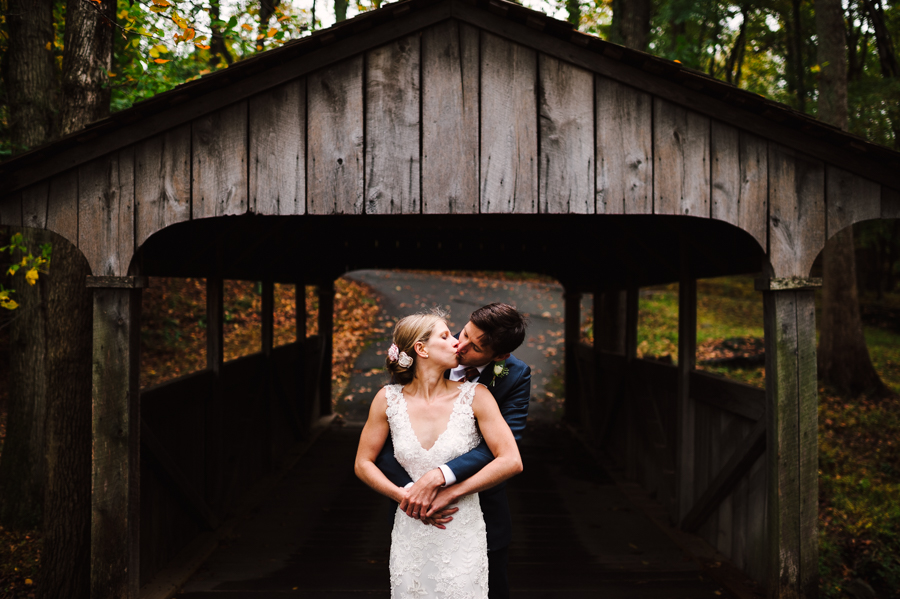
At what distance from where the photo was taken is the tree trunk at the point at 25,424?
6.04 metres

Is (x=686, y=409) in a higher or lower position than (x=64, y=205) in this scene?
lower

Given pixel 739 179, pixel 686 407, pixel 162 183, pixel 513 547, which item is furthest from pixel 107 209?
pixel 686 407

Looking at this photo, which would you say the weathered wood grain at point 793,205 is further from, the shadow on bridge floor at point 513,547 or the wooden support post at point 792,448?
the shadow on bridge floor at point 513,547

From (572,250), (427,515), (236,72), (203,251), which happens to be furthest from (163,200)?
(572,250)

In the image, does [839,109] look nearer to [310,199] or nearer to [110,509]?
[310,199]

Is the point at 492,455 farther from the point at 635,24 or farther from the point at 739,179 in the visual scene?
the point at 635,24

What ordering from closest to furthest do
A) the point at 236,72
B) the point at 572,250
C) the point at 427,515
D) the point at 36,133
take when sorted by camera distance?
the point at 427,515 → the point at 236,72 → the point at 36,133 → the point at 572,250

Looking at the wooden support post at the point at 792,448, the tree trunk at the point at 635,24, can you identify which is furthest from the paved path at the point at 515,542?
the tree trunk at the point at 635,24

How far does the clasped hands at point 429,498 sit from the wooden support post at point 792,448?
245cm

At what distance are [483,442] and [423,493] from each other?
336 millimetres

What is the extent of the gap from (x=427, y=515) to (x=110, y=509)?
7.64 feet

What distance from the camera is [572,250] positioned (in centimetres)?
941

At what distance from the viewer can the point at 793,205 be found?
12.5ft

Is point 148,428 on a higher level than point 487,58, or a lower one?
lower
